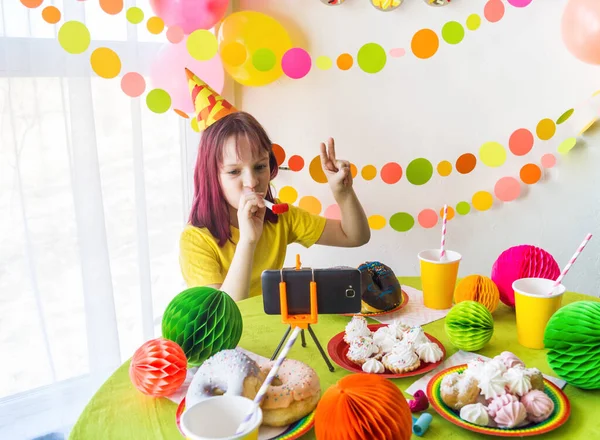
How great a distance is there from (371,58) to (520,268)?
2.72 ft

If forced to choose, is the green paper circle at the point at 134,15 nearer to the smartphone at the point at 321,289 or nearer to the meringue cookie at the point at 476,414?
the smartphone at the point at 321,289

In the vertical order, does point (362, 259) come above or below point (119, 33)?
below

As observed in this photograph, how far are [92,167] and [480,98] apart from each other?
1.15 m

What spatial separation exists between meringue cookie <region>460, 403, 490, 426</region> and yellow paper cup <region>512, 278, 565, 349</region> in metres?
0.26

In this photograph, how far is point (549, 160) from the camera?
1683 mm

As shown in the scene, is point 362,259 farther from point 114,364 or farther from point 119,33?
point 119,33

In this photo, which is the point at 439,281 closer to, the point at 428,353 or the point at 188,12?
the point at 428,353

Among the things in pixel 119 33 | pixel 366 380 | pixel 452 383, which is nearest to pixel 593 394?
pixel 452 383

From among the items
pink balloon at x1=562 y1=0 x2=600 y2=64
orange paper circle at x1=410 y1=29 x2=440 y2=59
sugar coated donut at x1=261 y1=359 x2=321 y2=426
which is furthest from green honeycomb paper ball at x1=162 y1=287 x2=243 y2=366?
pink balloon at x1=562 y1=0 x2=600 y2=64

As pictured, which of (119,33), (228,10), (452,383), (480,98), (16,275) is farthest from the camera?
(228,10)

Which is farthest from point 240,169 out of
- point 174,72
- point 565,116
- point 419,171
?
point 565,116

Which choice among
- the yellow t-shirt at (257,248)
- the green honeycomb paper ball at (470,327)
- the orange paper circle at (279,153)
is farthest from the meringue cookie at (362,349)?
the orange paper circle at (279,153)

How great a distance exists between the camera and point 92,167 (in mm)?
1510

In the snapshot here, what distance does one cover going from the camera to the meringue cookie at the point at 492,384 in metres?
0.73
